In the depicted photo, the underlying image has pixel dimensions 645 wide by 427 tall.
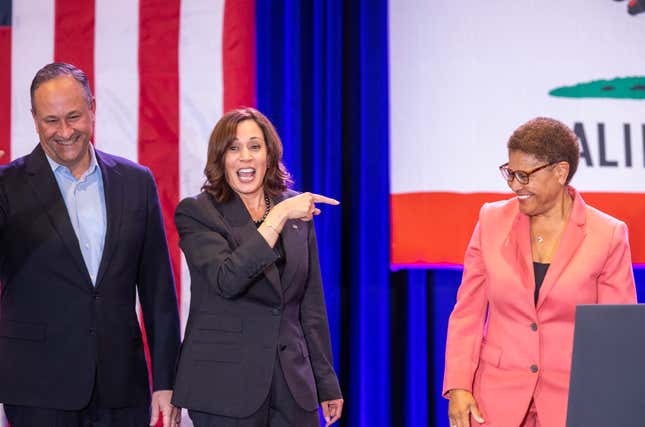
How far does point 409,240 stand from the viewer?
3.71 metres

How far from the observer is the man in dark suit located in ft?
8.03

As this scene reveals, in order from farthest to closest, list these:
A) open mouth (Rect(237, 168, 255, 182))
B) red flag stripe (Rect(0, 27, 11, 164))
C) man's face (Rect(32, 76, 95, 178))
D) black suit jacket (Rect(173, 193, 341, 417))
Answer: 1. red flag stripe (Rect(0, 27, 11, 164))
2. open mouth (Rect(237, 168, 255, 182))
3. man's face (Rect(32, 76, 95, 178))
4. black suit jacket (Rect(173, 193, 341, 417))

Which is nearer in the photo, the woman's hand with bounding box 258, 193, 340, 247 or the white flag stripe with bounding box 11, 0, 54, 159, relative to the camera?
the woman's hand with bounding box 258, 193, 340, 247

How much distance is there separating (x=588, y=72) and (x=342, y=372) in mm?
1770

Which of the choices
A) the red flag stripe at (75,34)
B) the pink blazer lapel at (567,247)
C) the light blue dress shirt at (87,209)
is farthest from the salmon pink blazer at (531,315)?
the red flag stripe at (75,34)

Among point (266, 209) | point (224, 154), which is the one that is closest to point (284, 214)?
point (266, 209)

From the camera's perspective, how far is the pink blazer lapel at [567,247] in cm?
242

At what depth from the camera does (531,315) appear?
2428 mm

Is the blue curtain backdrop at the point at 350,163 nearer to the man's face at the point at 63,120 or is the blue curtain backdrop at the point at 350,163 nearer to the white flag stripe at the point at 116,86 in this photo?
the white flag stripe at the point at 116,86

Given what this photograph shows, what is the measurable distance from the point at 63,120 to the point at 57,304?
1.81 ft

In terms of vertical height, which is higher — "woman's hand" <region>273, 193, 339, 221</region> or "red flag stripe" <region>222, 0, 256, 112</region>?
"red flag stripe" <region>222, 0, 256, 112</region>

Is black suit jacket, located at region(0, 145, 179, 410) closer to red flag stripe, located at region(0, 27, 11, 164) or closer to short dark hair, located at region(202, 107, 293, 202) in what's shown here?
short dark hair, located at region(202, 107, 293, 202)

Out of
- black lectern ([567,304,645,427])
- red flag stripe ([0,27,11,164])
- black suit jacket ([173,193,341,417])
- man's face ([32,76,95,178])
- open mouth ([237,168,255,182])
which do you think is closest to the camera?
black lectern ([567,304,645,427])

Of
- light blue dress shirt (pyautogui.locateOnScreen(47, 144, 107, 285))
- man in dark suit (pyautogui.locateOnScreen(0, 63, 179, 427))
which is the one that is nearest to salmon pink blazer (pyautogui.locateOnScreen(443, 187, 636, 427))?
man in dark suit (pyautogui.locateOnScreen(0, 63, 179, 427))
